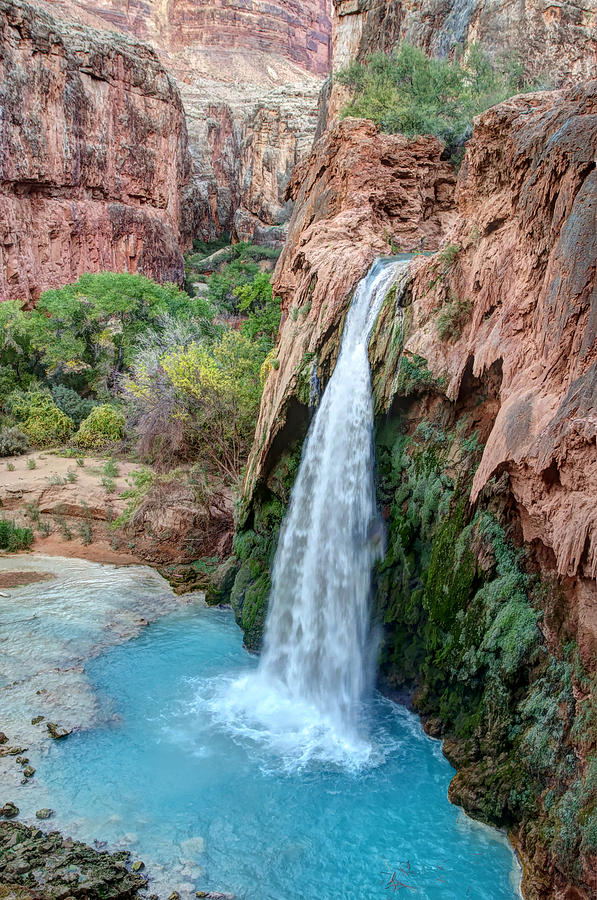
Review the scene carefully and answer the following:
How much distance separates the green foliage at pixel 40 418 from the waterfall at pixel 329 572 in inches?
529

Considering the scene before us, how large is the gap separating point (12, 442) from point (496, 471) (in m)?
17.3

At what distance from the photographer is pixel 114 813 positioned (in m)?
7.09

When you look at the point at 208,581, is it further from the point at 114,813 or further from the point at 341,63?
the point at 341,63

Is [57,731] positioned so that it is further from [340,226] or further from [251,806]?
[340,226]

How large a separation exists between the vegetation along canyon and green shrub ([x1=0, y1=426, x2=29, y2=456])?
0.10 metres

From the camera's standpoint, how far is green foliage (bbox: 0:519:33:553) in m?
15.3

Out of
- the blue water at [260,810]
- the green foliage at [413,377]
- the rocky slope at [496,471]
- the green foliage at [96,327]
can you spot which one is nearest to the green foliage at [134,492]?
the rocky slope at [496,471]

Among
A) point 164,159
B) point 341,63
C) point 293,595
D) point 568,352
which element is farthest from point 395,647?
point 164,159

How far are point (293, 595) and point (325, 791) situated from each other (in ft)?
11.2

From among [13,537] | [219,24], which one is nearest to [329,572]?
[13,537]

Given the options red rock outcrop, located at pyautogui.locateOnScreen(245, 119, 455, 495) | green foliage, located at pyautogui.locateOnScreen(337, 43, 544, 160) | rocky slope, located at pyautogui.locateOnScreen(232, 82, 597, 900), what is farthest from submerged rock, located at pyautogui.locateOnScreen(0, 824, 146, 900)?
green foliage, located at pyautogui.locateOnScreen(337, 43, 544, 160)

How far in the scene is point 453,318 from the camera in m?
9.32

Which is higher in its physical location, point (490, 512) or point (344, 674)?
point (490, 512)

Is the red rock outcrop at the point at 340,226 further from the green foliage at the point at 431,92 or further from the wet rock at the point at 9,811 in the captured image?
the wet rock at the point at 9,811
